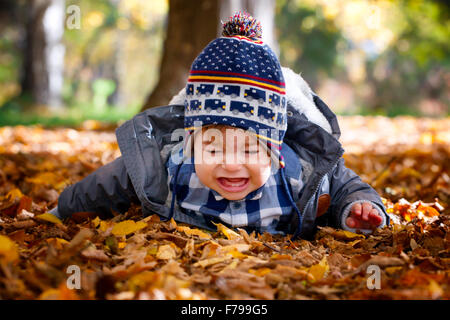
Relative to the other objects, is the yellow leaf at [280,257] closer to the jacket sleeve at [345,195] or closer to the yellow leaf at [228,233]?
the yellow leaf at [228,233]

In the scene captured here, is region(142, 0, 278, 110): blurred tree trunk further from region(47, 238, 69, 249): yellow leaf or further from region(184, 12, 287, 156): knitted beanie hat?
region(47, 238, 69, 249): yellow leaf

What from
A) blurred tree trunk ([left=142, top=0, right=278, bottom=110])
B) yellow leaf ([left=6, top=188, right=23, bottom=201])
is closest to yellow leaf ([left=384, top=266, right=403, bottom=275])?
yellow leaf ([left=6, top=188, right=23, bottom=201])

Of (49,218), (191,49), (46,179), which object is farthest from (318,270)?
(191,49)

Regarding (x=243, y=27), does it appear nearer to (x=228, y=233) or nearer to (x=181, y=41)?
(x=228, y=233)

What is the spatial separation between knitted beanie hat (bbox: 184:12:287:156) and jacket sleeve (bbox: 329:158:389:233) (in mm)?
548

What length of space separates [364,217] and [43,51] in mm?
11622

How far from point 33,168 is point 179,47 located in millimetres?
2217

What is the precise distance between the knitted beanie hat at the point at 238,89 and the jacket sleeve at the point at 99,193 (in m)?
0.58

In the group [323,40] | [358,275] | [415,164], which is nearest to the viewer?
[358,275]

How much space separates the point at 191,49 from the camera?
16.9 feet

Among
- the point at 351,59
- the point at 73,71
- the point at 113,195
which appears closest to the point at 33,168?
the point at 113,195

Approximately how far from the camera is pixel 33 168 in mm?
4023

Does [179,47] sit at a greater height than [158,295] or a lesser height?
greater
